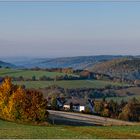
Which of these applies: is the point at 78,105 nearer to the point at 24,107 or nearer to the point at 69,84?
the point at 69,84

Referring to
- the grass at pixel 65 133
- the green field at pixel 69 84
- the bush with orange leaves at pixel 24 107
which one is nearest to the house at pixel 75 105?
the green field at pixel 69 84

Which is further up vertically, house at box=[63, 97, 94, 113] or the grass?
the grass

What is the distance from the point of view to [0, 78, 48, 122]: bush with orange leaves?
66.2 meters

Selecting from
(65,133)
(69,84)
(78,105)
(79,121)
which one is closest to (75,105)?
(78,105)

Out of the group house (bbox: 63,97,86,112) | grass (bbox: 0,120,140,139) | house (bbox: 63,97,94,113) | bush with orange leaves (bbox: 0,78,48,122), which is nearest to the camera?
grass (bbox: 0,120,140,139)

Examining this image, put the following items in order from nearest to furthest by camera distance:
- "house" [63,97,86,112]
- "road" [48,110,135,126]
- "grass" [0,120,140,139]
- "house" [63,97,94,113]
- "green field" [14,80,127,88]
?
"grass" [0,120,140,139] < "road" [48,110,135,126] < "house" [63,97,94,113] < "house" [63,97,86,112] < "green field" [14,80,127,88]

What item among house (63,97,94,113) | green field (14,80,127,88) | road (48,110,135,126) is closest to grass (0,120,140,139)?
road (48,110,135,126)

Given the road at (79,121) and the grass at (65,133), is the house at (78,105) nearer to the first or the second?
the road at (79,121)

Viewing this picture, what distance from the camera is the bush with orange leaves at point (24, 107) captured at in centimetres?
6625

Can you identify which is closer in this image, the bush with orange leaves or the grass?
the grass

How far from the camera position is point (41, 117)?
66375mm

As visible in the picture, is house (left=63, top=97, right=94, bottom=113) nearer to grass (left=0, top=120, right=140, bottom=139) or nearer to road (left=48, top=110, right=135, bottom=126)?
road (left=48, top=110, right=135, bottom=126)

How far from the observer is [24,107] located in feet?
228

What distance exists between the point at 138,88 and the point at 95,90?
2206 cm
